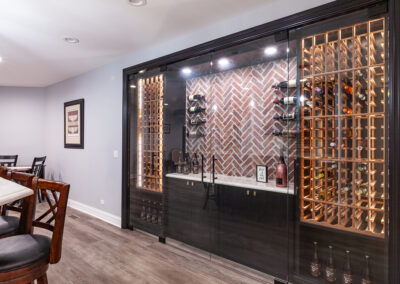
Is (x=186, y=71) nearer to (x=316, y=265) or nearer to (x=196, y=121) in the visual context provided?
(x=196, y=121)

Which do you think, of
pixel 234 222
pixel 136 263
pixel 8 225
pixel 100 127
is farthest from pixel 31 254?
pixel 100 127

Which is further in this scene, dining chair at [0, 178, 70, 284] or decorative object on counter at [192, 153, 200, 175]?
decorative object on counter at [192, 153, 200, 175]

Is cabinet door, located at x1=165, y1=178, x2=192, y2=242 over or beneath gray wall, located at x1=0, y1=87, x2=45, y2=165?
beneath

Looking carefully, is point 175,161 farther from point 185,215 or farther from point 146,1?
point 146,1

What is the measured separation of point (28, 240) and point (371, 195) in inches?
88.9

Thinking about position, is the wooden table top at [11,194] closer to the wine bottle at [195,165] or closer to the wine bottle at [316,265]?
the wine bottle at [195,165]

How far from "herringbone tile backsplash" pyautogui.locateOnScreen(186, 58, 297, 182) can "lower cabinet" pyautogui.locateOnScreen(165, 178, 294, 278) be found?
0.30 metres

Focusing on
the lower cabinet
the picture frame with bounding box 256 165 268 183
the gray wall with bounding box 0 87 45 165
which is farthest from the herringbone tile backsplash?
the gray wall with bounding box 0 87 45 165

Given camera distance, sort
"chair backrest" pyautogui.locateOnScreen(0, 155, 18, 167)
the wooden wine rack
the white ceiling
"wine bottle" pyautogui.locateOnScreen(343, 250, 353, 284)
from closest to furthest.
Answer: the wooden wine rack → "wine bottle" pyautogui.locateOnScreen(343, 250, 353, 284) → the white ceiling → "chair backrest" pyautogui.locateOnScreen(0, 155, 18, 167)

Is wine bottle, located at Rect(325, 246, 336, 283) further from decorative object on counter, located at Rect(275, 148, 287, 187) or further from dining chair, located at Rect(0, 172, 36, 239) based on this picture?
dining chair, located at Rect(0, 172, 36, 239)

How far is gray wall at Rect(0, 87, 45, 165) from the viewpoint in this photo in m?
5.88

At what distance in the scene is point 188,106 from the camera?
3.26m

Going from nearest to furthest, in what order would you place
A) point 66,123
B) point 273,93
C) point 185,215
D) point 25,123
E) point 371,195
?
point 371,195, point 273,93, point 185,215, point 66,123, point 25,123

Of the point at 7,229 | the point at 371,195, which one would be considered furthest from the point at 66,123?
the point at 371,195
